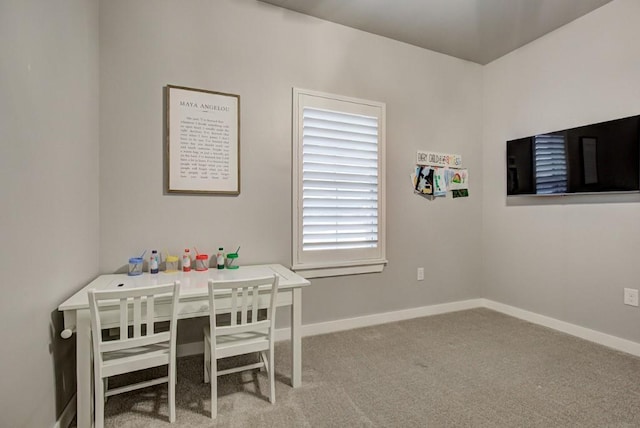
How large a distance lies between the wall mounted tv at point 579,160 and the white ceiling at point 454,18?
39.0 inches

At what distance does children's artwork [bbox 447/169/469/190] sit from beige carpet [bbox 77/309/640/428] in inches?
61.6

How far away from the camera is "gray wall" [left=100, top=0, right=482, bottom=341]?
7.23 ft

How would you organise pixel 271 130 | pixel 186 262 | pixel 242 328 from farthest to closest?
pixel 271 130
pixel 186 262
pixel 242 328

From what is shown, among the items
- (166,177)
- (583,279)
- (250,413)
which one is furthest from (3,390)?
(583,279)

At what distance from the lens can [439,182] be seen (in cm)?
336

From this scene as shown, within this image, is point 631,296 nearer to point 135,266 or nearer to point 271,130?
point 271,130

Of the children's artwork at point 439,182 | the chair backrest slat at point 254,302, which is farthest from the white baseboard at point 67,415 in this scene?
the children's artwork at point 439,182

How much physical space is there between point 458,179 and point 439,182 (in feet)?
0.95

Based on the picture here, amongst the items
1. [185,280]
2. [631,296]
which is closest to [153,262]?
[185,280]

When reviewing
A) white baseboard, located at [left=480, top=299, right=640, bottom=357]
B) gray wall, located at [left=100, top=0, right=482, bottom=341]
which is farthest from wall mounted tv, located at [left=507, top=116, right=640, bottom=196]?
white baseboard, located at [left=480, top=299, right=640, bottom=357]

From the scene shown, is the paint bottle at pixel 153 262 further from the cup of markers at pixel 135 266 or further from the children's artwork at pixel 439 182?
the children's artwork at pixel 439 182

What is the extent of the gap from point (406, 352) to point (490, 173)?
228 centimetres

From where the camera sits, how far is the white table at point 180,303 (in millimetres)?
1540

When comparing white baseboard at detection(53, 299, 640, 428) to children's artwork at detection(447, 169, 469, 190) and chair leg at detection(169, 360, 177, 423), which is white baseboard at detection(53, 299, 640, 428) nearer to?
chair leg at detection(169, 360, 177, 423)
